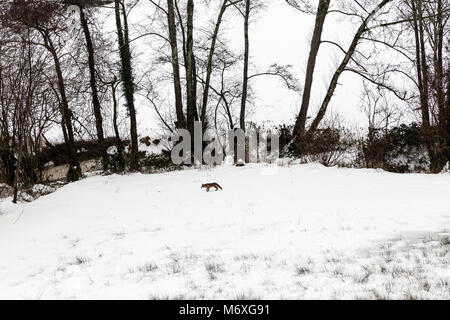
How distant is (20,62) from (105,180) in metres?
4.38

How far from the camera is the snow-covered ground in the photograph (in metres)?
3.38

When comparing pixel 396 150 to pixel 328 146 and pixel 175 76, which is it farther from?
pixel 175 76

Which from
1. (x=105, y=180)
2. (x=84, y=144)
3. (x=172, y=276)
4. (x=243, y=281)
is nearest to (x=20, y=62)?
(x=105, y=180)

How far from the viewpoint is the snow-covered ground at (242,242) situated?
11.1 feet

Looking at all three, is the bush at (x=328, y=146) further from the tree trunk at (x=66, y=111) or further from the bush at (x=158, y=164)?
the tree trunk at (x=66, y=111)

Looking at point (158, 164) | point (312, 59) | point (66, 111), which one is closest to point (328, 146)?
point (312, 59)

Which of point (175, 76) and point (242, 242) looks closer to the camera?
point (242, 242)

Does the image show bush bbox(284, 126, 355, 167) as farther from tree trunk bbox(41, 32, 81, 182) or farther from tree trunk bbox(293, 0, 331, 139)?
tree trunk bbox(41, 32, 81, 182)

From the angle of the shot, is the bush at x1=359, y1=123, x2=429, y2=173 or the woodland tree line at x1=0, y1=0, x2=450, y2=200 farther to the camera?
the bush at x1=359, y1=123, x2=429, y2=173

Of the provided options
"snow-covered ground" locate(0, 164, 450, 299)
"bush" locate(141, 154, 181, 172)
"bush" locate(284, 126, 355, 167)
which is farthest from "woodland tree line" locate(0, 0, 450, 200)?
"snow-covered ground" locate(0, 164, 450, 299)

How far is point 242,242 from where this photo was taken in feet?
15.9

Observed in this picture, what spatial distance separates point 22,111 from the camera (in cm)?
880

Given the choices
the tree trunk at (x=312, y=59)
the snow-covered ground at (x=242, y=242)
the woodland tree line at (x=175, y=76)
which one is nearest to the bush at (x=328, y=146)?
the woodland tree line at (x=175, y=76)
